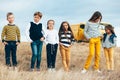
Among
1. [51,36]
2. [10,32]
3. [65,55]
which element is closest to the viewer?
[10,32]

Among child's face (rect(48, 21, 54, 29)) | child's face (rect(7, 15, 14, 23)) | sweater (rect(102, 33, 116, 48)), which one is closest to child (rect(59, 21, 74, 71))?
child's face (rect(48, 21, 54, 29))

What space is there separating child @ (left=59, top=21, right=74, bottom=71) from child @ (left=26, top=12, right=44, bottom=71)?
111 cm

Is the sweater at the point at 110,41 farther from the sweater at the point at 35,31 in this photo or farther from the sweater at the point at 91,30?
the sweater at the point at 35,31

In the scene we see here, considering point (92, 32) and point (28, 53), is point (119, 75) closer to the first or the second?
point (92, 32)

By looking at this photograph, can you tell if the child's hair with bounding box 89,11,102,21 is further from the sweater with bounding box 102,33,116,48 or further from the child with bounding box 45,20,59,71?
the sweater with bounding box 102,33,116,48

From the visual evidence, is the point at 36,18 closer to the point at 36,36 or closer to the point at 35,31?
the point at 35,31

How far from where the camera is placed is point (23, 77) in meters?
11.9

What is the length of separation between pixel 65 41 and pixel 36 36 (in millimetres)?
1394

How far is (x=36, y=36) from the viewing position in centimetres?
1630

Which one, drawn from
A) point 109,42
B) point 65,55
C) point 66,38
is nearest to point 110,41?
point 109,42

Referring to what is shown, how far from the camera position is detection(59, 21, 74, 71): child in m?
17.1

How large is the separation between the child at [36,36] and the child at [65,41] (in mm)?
1106

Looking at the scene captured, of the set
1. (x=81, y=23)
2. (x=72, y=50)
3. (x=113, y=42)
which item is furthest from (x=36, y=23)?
(x=81, y=23)

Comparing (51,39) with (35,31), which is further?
(51,39)
